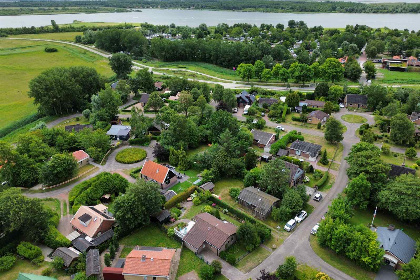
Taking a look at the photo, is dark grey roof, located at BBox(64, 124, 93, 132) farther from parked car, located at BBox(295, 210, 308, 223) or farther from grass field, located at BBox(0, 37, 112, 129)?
parked car, located at BBox(295, 210, 308, 223)

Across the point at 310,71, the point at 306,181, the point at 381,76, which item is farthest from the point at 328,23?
the point at 306,181

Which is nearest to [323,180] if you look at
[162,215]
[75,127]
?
[162,215]

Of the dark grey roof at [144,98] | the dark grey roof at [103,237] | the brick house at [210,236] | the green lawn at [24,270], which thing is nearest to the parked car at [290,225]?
the brick house at [210,236]

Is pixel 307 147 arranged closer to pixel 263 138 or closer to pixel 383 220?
pixel 263 138

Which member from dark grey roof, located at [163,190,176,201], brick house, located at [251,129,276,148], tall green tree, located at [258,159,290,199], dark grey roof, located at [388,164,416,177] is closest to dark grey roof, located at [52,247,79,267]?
dark grey roof, located at [163,190,176,201]

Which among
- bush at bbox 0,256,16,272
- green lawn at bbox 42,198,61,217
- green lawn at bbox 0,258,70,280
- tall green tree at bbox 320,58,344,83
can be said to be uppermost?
tall green tree at bbox 320,58,344,83

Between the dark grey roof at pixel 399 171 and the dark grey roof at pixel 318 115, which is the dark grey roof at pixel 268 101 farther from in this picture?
the dark grey roof at pixel 399 171
